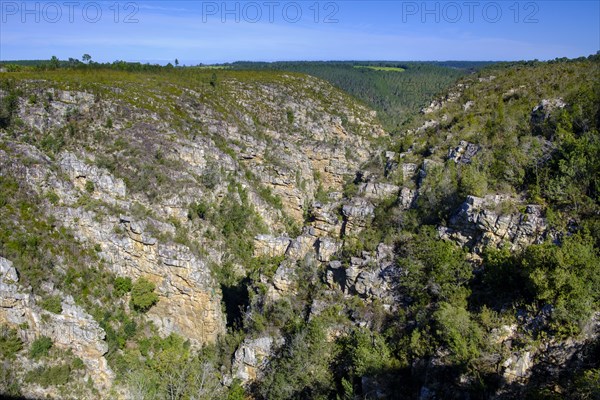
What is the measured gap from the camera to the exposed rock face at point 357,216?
103ft

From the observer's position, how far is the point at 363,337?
24.4 m

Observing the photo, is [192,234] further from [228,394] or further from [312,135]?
[312,135]

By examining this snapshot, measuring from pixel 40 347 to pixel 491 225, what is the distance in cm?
3310

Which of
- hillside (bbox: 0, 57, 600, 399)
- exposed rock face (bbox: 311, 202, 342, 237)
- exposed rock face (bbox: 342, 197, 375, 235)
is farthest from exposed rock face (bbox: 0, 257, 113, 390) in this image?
exposed rock face (bbox: 342, 197, 375, 235)

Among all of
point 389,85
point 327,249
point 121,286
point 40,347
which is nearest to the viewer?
point 40,347

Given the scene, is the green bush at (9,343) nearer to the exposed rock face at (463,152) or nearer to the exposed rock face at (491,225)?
the exposed rock face at (491,225)

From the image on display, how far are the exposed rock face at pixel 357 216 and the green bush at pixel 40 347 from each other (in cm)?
2434

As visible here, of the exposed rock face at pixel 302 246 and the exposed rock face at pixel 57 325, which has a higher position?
the exposed rock face at pixel 302 246

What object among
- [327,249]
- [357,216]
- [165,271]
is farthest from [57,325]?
[357,216]

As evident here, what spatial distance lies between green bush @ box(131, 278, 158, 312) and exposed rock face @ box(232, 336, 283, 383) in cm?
1210

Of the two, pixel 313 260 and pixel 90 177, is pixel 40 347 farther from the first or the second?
pixel 313 260

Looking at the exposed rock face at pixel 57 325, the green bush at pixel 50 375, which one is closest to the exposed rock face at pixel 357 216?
the exposed rock face at pixel 57 325

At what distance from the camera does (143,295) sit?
36.4m

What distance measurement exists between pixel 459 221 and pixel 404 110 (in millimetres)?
111370
